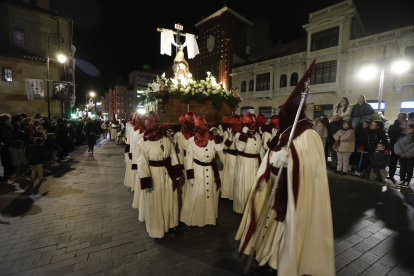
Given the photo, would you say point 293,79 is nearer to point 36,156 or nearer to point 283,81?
point 283,81

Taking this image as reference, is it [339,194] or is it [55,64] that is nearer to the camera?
[339,194]

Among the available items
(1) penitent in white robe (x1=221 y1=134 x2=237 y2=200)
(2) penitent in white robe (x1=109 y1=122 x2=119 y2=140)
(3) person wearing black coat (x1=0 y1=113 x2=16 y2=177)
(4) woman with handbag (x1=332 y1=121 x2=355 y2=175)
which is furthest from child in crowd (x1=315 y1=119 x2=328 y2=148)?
(2) penitent in white robe (x1=109 y1=122 x2=119 y2=140)

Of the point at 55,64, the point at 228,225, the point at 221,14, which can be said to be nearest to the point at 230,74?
the point at 221,14

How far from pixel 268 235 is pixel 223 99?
4391 millimetres

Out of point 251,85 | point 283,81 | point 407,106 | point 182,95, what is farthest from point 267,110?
point 182,95

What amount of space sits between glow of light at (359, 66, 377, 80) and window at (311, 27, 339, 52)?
3787mm

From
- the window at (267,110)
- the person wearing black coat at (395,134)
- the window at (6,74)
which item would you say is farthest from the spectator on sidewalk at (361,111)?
the window at (6,74)

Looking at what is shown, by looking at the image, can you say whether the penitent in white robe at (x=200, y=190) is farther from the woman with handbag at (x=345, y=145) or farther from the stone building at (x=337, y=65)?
the stone building at (x=337, y=65)

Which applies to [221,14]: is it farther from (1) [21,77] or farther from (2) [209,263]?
(2) [209,263]

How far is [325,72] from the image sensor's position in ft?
64.9

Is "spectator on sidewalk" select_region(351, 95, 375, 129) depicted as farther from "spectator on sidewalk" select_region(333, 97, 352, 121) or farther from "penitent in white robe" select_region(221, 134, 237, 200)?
"penitent in white robe" select_region(221, 134, 237, 200)

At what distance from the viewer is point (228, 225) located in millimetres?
4023

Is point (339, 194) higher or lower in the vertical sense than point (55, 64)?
lower

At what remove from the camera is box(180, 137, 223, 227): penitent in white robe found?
387cm
